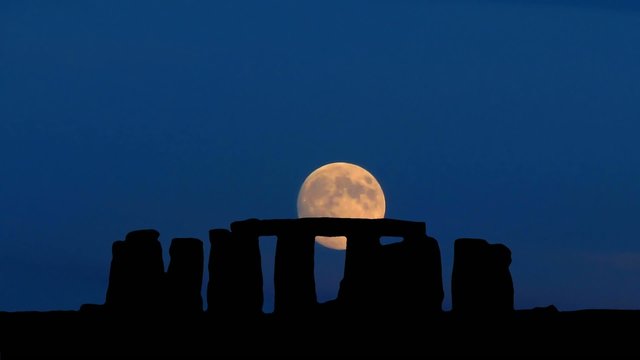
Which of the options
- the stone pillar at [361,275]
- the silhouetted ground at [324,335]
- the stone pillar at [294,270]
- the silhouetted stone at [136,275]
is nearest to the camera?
the silhouetted ground at [324,335]

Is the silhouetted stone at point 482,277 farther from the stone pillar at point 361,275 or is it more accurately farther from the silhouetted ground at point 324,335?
the stone pillar at point 361,275

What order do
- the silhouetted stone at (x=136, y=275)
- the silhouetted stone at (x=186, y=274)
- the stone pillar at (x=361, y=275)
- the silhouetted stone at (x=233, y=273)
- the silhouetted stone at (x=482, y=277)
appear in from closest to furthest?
the silhouetted stone at (x=482, y=277) < the silhouetted stone at (x=136, y=275) < the silhouetted stone at (x=186, y=274) < the stone pillar at (x=361, y=275) < the silhouetted stone at (x=233, y=273)

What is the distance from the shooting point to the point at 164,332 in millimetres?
30922

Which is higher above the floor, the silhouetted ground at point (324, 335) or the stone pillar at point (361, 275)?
the stone pillar at point (361, 275)

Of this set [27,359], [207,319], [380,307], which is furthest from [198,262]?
[27,359]

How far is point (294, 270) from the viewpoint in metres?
33.5

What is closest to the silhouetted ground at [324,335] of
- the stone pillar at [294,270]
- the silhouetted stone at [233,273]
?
the silhouetted stone at [233,273]

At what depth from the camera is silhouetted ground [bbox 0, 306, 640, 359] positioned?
29188 millimetres

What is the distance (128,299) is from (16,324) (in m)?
2.51

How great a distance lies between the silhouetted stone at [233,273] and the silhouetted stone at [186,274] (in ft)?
1.53

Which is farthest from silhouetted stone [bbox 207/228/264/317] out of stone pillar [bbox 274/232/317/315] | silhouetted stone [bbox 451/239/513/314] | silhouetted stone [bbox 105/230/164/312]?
silhouetted stone [bbox 451/239/513/314]

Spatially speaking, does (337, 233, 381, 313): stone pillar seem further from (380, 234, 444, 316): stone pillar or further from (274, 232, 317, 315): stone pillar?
(274, 232, 317, 315): stone pillar

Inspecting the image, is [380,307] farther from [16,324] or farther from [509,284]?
[16,324]

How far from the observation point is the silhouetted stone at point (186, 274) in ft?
107
